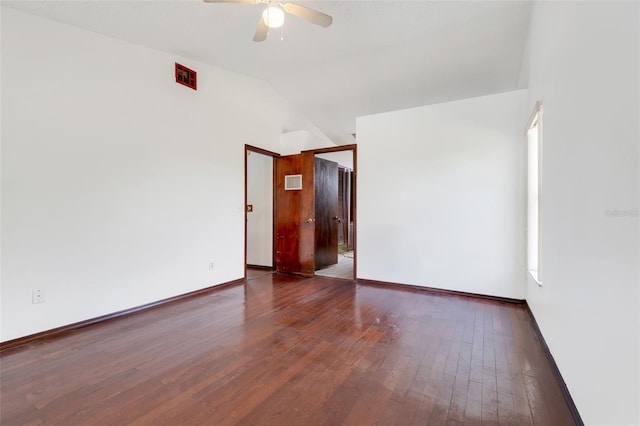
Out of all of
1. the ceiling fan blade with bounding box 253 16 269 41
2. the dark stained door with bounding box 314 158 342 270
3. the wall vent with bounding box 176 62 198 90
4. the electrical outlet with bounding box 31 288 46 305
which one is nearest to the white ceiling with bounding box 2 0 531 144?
the wall vent with bounding box 176 62 198 90

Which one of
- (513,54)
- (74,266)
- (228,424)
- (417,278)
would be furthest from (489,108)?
(74,266)

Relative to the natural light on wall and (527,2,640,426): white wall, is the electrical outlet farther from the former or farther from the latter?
the natural light on wall

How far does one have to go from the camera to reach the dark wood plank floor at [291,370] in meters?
1.67

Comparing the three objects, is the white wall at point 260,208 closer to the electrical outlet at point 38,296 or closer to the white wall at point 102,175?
the white wall at point 102,175

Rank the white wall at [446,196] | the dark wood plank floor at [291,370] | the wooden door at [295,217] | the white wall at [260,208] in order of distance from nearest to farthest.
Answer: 1. the dark wood plank floor at [291,370]
2. the white wall at [446,196]
3. the wooden door at [295,217]
4. the white wall at [260,208]

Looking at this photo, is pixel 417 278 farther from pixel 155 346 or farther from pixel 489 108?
pixel 155 346

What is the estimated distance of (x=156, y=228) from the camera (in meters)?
3.57

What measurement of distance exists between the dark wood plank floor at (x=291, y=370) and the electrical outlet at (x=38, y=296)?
37cm

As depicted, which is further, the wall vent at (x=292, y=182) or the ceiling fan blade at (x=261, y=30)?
the wall vent at (x=292, y=182)

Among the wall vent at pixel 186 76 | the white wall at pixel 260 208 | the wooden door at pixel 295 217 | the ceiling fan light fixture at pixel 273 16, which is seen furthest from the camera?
the white wall at pixel 260 208

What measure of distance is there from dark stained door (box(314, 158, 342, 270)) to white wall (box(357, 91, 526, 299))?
0.98 m

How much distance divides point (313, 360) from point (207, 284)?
2.51m

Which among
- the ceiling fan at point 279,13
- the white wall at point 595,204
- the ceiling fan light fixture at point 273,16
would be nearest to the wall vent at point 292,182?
the ceiling fan at point 279,13

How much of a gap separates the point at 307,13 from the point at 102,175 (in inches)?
102
